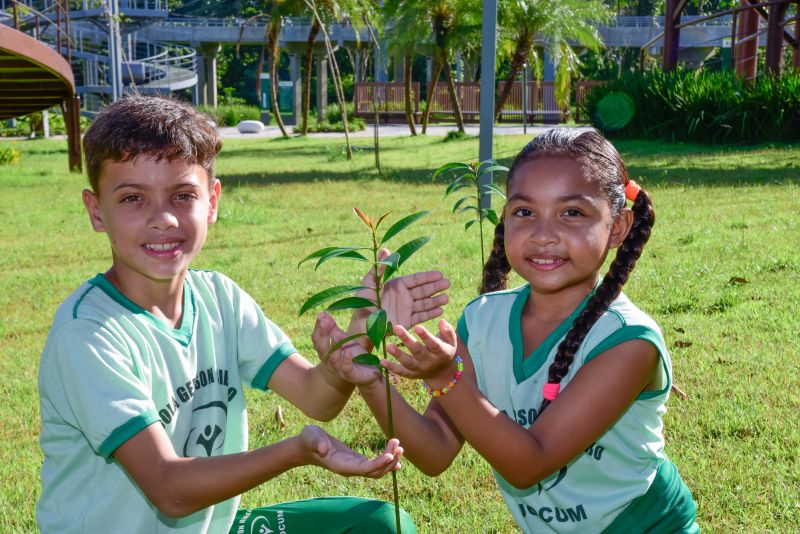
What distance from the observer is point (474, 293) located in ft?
19.4

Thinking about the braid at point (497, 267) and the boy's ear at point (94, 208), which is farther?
the braid at point (497, 267)

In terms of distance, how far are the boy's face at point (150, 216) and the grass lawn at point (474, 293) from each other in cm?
130

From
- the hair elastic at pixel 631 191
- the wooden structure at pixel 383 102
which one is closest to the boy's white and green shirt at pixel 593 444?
the hair elastic at pixel 631 191

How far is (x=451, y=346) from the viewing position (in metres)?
1.77

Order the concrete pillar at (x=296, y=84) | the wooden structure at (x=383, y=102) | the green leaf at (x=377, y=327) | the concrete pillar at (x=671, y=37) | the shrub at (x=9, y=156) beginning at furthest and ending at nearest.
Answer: the concrete pillar at (x=296, y=84), the wooden structure at (x=383, y=102), the concrete pillar at (x=671, y=37), the shrub at (x=9, y=156), the green leaf at (x=377, y=327)

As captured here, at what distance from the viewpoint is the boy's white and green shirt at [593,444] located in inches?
87.1

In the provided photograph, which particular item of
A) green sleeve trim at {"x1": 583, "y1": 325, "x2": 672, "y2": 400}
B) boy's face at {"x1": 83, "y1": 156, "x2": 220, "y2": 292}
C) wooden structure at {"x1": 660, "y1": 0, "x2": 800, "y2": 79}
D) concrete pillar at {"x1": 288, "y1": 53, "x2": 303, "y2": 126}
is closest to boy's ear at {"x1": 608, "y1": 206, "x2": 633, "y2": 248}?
green sleeve trim at {"x1": 583, "y1": 325, "x2": 672, "y2": 400}

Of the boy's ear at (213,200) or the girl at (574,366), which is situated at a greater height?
the boy's ear at (213,200)

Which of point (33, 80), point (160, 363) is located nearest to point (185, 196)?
point (160, 363)

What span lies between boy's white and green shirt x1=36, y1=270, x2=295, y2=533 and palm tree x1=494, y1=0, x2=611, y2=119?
71.5 ft

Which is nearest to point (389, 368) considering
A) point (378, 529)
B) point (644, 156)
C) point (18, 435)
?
point (378, 529)

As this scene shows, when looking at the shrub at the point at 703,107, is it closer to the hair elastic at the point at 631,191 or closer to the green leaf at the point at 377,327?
the hair elastic at the point at 631,191

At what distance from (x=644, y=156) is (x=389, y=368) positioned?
528 inches

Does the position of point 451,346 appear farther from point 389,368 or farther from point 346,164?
point 346,164
